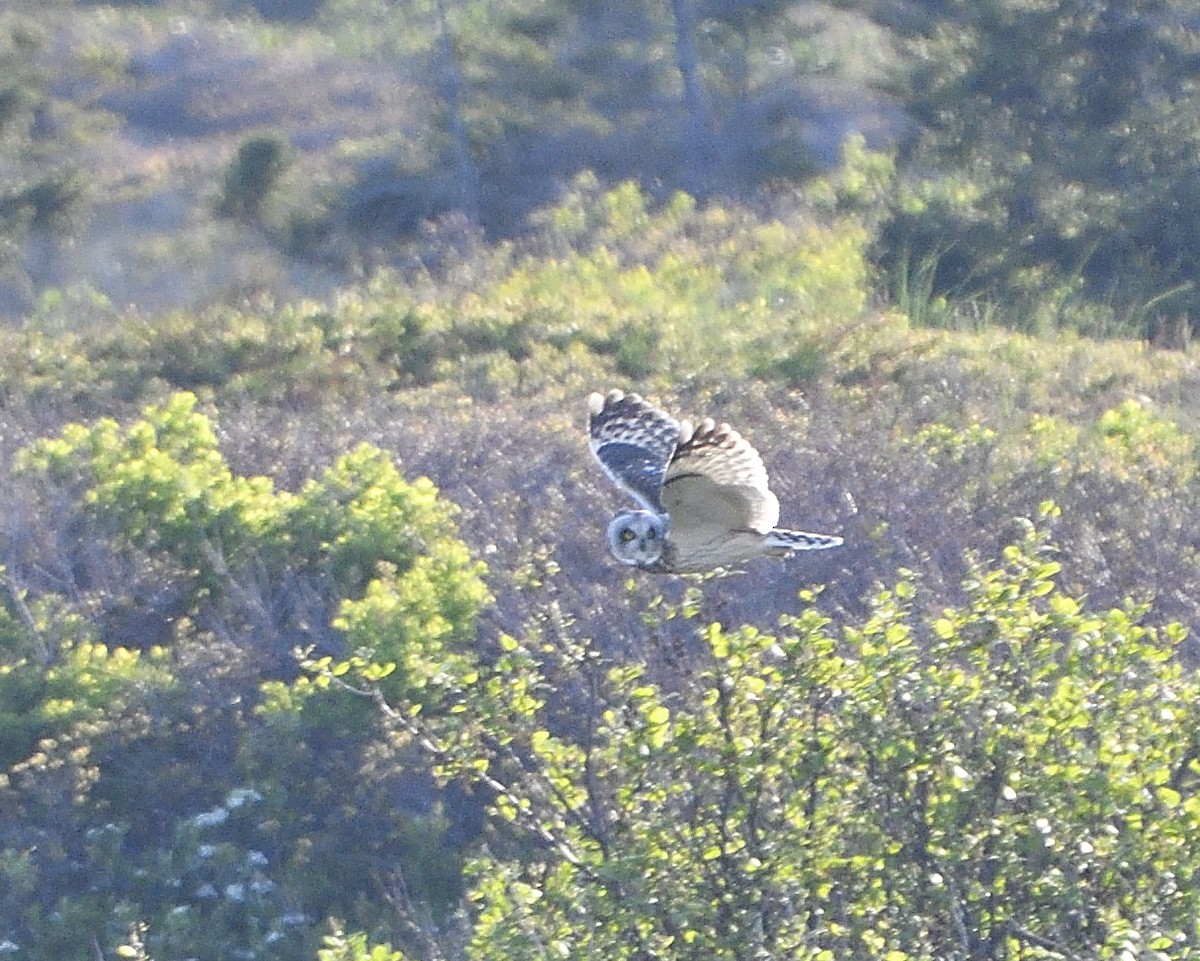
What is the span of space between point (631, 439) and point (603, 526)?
146 inches

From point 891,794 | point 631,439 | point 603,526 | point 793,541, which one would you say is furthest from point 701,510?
point 603,526

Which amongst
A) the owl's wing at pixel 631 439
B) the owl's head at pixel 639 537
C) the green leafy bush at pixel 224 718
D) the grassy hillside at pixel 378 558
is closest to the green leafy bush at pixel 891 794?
the owl's head at pixel 639 537

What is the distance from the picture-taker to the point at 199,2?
129 ft

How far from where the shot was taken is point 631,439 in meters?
5.56

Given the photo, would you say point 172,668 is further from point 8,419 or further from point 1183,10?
point 1183,10

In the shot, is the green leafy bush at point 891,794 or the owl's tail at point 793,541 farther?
the owl's tail at point 793,541

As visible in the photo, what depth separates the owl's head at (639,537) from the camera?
4891 mm

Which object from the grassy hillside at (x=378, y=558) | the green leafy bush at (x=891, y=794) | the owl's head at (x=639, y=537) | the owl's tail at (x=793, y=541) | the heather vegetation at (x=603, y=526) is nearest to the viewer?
the green leafy bush at (x=891, y=794)

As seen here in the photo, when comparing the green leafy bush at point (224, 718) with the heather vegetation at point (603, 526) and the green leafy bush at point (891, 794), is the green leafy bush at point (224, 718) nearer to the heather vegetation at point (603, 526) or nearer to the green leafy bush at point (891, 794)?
the heather vegetation at point (603, 526)

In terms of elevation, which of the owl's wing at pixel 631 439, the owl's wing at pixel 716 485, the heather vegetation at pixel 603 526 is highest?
the owl's wing at pixel 716 485

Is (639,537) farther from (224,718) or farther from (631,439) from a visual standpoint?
(224,718)

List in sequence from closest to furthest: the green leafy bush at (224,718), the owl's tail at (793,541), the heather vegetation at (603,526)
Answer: the heather vegetation at (603,526) < the owl's tail at (793,541) < the green leafy bush at (224,718)

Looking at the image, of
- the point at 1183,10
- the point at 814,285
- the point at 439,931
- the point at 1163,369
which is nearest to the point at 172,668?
the point at 439,931

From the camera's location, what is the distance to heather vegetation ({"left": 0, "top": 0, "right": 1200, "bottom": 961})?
150 inches
